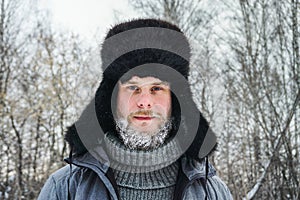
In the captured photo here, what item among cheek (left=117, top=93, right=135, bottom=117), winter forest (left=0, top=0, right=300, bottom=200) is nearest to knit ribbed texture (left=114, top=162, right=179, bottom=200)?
cheek (left=117, top=93, right=135, bottom=117)

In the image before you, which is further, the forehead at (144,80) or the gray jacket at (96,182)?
the forehead at (144,80)

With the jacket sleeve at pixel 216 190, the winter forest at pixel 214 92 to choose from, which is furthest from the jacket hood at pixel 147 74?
the winter forest at pixel 214 92

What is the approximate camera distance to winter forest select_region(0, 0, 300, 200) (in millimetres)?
6703

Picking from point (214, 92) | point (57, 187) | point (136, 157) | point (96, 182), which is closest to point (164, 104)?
point (136, 157)

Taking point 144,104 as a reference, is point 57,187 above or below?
below

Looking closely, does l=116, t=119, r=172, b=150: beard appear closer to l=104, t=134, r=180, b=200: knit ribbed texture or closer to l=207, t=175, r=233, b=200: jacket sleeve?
l=104, t=134, r=180, b=200: knit ribbed texture

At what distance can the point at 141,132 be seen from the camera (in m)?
1.68

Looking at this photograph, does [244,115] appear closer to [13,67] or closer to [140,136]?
[13,67]

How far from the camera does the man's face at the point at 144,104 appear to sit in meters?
1.65

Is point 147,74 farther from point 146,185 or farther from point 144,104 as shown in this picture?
point 146,185

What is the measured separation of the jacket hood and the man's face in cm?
4

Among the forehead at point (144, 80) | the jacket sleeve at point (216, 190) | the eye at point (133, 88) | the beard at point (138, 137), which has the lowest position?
the jacket sleeve at point (216, 190)

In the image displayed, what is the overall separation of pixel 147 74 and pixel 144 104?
6.1 inches

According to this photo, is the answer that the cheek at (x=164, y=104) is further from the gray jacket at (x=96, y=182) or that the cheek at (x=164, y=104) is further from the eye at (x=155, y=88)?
the gray jacket at (x=96, y=182)
